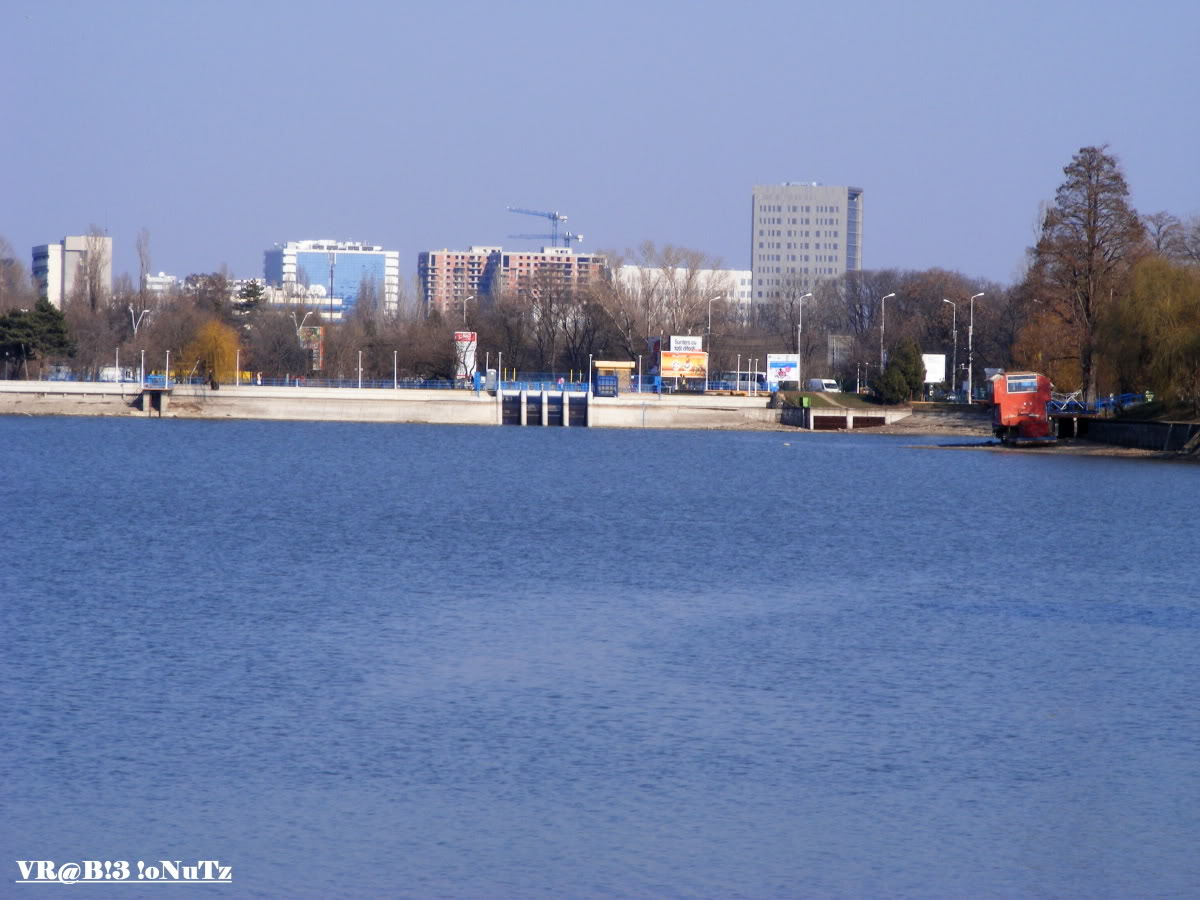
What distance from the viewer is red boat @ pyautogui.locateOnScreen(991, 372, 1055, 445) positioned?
6197 cm

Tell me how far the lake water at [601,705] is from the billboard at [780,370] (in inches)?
2306

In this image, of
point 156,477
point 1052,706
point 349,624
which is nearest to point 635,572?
point 349,624

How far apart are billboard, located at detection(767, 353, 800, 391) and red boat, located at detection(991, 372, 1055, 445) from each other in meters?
27.3

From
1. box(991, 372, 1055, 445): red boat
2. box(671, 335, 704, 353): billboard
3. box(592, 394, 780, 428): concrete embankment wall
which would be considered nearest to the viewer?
box(991, 372, 1055, 445): red boat

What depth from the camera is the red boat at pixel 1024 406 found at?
203 ft

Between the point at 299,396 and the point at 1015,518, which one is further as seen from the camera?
the point at 299,396

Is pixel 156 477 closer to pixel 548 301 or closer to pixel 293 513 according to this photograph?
pixel 293 513

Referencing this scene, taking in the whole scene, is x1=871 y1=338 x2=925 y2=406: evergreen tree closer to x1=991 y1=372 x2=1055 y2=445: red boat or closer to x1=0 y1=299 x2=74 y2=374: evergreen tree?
x1=991 y1=372 x2=1055 y2=445: red boat

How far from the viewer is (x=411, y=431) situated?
83.3m

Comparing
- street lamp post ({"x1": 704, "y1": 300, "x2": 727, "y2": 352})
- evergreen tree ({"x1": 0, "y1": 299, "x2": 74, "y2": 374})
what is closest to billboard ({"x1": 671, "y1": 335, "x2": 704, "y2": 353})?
street lamp post ({"x1": 704, "y1": 300, "x2": 727, "y2": 352})

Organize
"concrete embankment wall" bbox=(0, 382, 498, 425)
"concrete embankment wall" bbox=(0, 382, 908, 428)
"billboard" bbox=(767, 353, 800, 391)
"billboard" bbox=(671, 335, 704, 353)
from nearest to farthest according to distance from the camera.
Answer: "concrete embankment wall" bbox=(0, 382, 908, 428), "concrete embankment wall" bbox=(0, 382, 498, 425), "billboard" bbox=(767, 353, 800, 391), "billboard" bbox=(671, 335, 704, 353)

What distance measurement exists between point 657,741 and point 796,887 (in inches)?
140

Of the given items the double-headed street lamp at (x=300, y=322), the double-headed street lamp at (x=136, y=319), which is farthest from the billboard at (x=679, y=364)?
the double-headed street lamp at (x=136, y=319)

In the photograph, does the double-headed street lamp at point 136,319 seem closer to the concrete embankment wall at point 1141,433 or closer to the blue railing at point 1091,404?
the blue railing at point 1091,404
